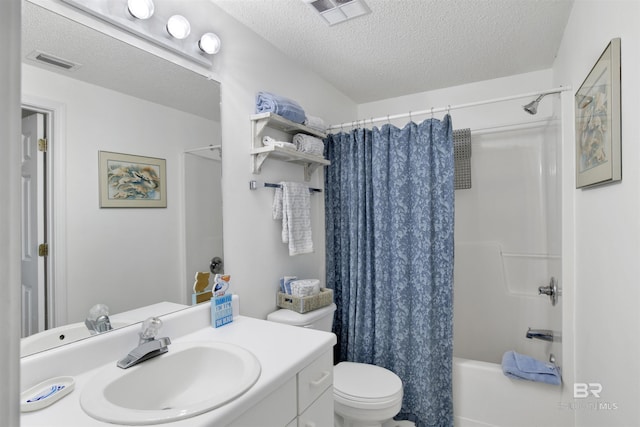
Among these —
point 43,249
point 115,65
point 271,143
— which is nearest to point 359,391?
point 271,143

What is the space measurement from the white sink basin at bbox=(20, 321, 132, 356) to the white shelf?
1.05 metres

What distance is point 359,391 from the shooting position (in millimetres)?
1746

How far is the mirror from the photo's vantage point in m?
1.05

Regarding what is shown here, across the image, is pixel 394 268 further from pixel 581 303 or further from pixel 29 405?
pixel 29 405

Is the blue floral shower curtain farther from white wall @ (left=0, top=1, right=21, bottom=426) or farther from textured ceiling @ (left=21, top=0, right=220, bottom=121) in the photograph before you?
white wall @ (left=0, top=1, right=21, bottom=426)

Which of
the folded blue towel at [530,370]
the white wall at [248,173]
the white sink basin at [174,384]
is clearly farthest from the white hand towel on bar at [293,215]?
the folded blue towel at [530,370]

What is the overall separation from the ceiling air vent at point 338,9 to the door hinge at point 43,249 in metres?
1.45

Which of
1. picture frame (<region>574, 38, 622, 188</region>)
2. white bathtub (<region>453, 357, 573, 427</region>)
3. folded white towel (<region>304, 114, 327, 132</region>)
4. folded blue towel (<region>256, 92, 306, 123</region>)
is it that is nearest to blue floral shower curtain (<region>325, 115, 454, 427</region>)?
white bathtub (<region>453, 357, 573, 427</region>)

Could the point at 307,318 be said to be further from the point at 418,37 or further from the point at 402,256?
the point at 418,37

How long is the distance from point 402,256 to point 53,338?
1723 mm

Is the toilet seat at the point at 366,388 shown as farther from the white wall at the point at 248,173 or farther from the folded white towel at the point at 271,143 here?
the folded white towel at the point at 271,143

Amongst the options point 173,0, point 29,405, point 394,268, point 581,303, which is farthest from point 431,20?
point 29,405

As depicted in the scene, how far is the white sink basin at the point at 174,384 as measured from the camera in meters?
0.84

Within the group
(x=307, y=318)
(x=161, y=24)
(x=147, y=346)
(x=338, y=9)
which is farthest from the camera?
(x=307, y=318)
